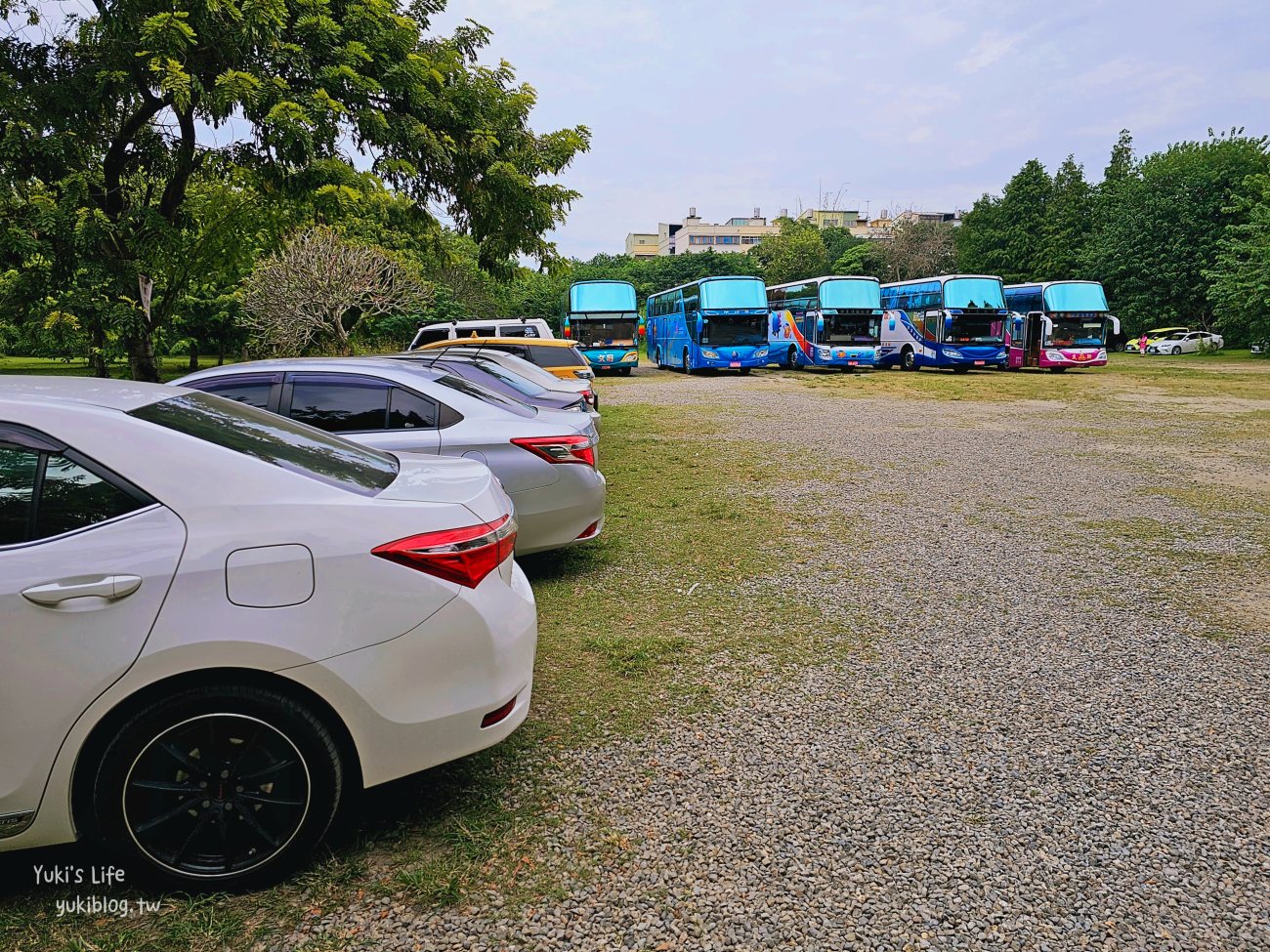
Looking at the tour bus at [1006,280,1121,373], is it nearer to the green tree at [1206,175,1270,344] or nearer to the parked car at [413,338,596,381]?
the green tree at [1206,175,1270,344]

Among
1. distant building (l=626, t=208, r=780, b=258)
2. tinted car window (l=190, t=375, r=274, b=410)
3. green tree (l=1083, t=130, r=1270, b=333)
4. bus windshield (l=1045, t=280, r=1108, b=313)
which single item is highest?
distant building (l=626, t=208, r=780, b=258)

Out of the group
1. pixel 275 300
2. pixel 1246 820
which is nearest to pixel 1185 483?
pixel 1246 820

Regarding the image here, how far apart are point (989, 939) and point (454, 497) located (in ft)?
7.27

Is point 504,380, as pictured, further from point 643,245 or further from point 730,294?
point 643,245

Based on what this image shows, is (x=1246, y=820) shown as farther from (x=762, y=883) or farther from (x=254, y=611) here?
(x=254, y=611)

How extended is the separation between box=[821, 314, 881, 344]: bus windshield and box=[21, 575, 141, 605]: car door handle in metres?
31.1

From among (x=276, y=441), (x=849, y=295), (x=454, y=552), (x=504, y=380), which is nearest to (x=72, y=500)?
(x=276, y=441)

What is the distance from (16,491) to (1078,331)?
3461 centimetres

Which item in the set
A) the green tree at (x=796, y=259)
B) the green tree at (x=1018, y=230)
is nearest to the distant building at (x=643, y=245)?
the green tree at (x=796, y=259)

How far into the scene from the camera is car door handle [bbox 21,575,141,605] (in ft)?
8.31

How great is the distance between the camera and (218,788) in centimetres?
273

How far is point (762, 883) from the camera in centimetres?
289

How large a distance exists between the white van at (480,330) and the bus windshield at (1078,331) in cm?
2062

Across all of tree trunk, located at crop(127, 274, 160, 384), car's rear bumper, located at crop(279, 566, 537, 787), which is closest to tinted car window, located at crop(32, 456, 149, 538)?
car's rear bumper, located at crop(279, 566, 537, 787)
